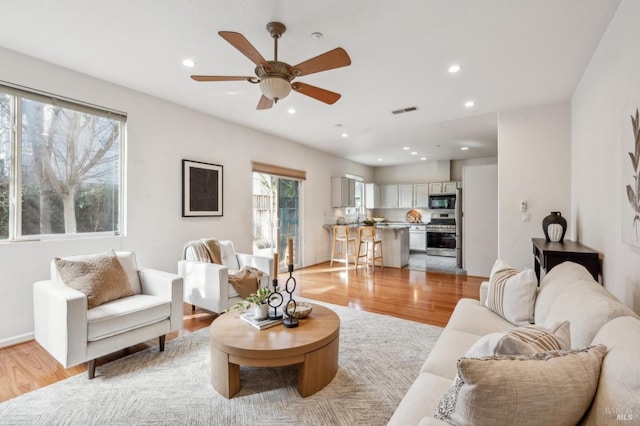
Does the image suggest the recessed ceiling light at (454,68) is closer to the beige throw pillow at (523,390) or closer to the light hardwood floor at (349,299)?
the light hardwood floor at (349,299)

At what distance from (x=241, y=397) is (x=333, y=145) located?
5.36 m

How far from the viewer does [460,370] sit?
0.79 meters

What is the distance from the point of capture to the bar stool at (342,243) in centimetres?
639

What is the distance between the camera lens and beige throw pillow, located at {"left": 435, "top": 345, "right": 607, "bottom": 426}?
76 centimetres

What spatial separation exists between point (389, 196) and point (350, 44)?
277 inches

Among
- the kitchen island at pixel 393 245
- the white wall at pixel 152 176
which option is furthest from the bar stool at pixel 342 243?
the white wall at pixel 152 176

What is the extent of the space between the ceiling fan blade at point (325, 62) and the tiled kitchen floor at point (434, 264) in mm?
5025

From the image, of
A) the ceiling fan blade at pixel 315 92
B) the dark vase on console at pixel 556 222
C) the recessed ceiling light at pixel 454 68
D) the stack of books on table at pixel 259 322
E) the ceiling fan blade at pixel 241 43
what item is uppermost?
the recessed ceiling light at pixel 454 68

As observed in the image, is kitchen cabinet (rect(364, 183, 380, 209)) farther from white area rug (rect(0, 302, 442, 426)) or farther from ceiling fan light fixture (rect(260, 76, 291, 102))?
ceiling fan light fixture (rect(260, 76, 291, 102))

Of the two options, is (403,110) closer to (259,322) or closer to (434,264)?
(259,322)

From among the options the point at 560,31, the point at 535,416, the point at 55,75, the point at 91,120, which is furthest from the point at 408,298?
the point at 55,75

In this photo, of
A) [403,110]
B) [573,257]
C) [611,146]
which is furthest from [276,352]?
[403,110]

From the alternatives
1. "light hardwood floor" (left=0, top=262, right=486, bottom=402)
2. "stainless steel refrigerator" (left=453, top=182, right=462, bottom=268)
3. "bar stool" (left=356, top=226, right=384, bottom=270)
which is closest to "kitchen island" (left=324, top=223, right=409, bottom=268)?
"bar stool" (left=356, top=226, right=384, bottom=270)

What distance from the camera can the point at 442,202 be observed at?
8164 mm
